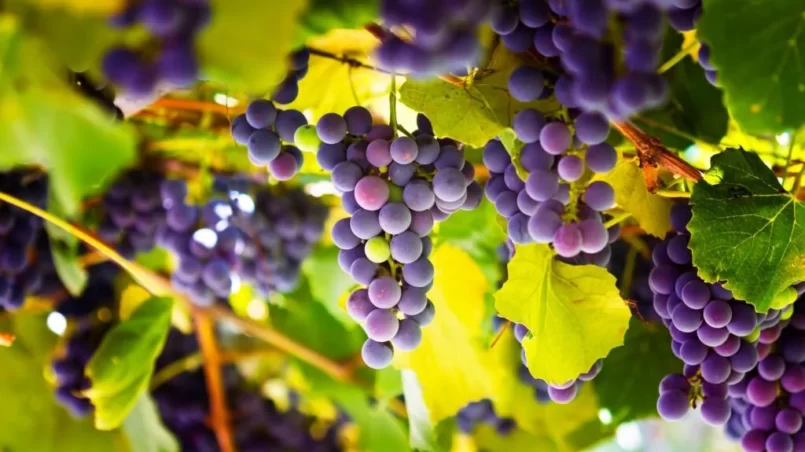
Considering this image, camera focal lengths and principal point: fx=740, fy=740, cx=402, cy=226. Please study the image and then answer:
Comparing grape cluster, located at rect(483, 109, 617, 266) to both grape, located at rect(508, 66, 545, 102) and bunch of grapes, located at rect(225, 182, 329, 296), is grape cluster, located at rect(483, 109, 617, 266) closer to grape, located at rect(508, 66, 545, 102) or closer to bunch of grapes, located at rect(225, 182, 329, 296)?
grape, located at rect(508, 66, 545, 102)

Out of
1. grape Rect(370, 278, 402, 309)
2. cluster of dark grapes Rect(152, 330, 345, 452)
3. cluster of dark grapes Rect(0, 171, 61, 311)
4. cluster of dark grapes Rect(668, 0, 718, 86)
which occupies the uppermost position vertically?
cluster of dark grapes Rect(668, 0, 718, 86)

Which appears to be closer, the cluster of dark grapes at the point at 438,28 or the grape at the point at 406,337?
the cluster of dark grapes at the point at 438,28

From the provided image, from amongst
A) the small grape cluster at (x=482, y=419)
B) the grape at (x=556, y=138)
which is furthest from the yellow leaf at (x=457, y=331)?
the grape at (x=556, y=138)

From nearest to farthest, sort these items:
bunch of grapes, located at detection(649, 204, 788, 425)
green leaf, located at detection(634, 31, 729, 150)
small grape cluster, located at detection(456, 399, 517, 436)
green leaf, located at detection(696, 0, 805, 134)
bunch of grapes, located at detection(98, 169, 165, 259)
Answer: green leaf, located at detection(696, 0, 805, 134)
bunch of grapes, located at detection(649, 204, 788, 425)
green leaf, located at detection(634, 31, 729, 150)
bunch of grapes, located at detection(98, 169, 165, 259)
small grape cluster, located at detection(456, 399, 517, 436)

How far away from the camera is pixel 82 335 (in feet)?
2.79

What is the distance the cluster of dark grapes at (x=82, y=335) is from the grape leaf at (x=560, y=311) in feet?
1.69

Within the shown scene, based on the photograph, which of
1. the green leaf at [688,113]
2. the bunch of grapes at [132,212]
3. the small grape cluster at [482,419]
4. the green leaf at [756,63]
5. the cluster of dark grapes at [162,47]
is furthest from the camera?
the small grape cluster at [482,419]

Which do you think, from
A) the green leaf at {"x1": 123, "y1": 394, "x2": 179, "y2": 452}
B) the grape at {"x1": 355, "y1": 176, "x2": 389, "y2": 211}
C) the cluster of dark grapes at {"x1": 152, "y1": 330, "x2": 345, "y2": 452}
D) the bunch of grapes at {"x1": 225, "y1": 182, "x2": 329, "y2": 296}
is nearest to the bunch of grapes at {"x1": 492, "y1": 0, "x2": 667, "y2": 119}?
the grape at {"x1": 355, "y1": 176, "x2": 389, "y2": 211}

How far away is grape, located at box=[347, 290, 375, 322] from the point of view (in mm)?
467

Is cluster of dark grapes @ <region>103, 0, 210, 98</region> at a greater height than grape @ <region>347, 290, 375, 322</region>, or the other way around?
cluster of dark grapes @ <region>103, 0, 210, 98</region>

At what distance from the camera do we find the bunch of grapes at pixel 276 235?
808 mm

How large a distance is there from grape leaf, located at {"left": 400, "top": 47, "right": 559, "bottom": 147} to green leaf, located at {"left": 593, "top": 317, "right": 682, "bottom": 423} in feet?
1.00

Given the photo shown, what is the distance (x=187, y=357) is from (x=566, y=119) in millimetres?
742

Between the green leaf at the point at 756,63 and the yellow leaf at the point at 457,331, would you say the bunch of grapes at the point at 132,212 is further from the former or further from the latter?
the green leaf at the point at 756,63
